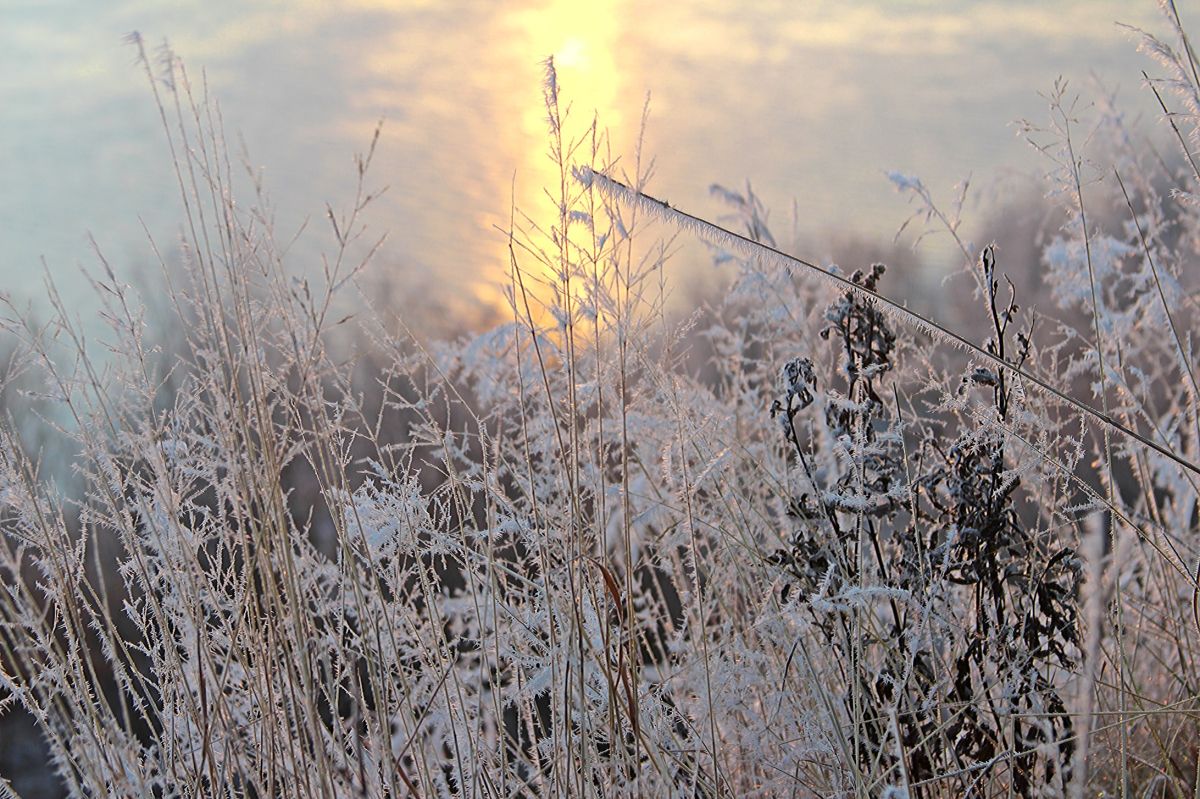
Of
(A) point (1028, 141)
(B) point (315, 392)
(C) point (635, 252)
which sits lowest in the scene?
(B) point (315, 392)

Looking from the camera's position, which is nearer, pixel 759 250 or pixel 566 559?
pixel 759 250

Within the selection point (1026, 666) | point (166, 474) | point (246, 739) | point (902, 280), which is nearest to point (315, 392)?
point (166, 474)

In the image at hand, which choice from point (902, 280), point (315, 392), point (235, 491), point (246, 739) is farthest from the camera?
point (902, 280)

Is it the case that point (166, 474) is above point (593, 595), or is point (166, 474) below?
above

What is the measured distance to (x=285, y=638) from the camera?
1.71 meters

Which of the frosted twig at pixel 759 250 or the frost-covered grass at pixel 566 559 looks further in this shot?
the frost-covered grass at pixel 566 559

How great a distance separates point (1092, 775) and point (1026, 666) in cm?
35

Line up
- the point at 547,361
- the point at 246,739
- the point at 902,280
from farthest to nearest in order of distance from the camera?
the point at 902,280, the point at 246,739, the point at 547,361

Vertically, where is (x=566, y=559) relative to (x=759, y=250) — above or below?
below

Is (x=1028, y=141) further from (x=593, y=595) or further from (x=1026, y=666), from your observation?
(x=593, y=595)

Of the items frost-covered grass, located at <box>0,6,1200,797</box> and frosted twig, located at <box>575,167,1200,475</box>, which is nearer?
frosted twig, located at <box>575,167,1200,475</box>

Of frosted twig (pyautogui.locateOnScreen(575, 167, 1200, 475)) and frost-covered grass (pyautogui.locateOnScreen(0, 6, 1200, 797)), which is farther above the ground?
frosted twig (pyautogui.locateOnScreen(575, 167, 1200, 475))

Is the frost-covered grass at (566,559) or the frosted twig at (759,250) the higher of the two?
the frosted twig at (759,250)

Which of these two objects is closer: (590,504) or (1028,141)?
(1028,141)
